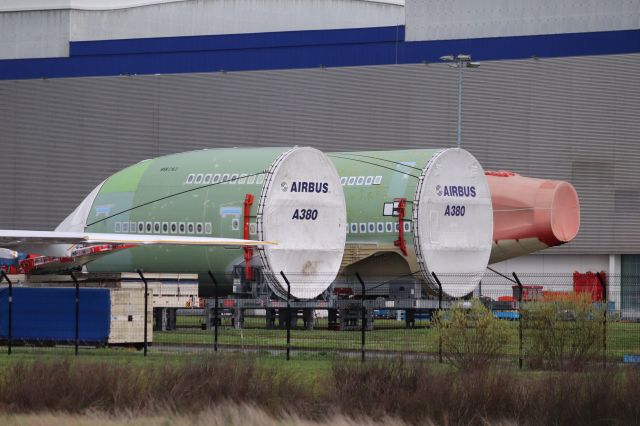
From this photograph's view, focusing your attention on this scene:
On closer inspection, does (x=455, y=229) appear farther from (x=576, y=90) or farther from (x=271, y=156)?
(x=576, y=90)

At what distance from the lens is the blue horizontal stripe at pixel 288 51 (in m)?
74.9

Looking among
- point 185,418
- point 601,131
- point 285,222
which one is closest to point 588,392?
point 185,418

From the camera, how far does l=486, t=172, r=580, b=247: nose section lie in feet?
150

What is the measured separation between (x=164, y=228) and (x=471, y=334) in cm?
1644

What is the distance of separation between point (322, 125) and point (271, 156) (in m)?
31.2

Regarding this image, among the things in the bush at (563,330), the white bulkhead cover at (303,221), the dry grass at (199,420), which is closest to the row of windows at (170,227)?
the white bulkhead cover at (303,221)

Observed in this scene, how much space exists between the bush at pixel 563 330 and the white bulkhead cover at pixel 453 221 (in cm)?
1135

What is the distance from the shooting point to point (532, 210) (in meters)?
45.9

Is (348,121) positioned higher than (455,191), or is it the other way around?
(348,121)

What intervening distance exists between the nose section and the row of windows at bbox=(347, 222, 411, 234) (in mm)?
5275

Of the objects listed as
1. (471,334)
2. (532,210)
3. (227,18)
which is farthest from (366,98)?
(471,334)

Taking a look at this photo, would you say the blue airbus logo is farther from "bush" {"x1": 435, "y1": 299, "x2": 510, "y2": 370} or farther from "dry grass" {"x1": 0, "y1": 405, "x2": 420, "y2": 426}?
"dry grass" {"x1": 0, "y1": 405, "x2": 420, "y2": 426}

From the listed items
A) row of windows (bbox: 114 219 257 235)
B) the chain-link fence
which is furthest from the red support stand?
the chain-link fence

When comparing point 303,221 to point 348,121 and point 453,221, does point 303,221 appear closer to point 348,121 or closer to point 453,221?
point 453,221
